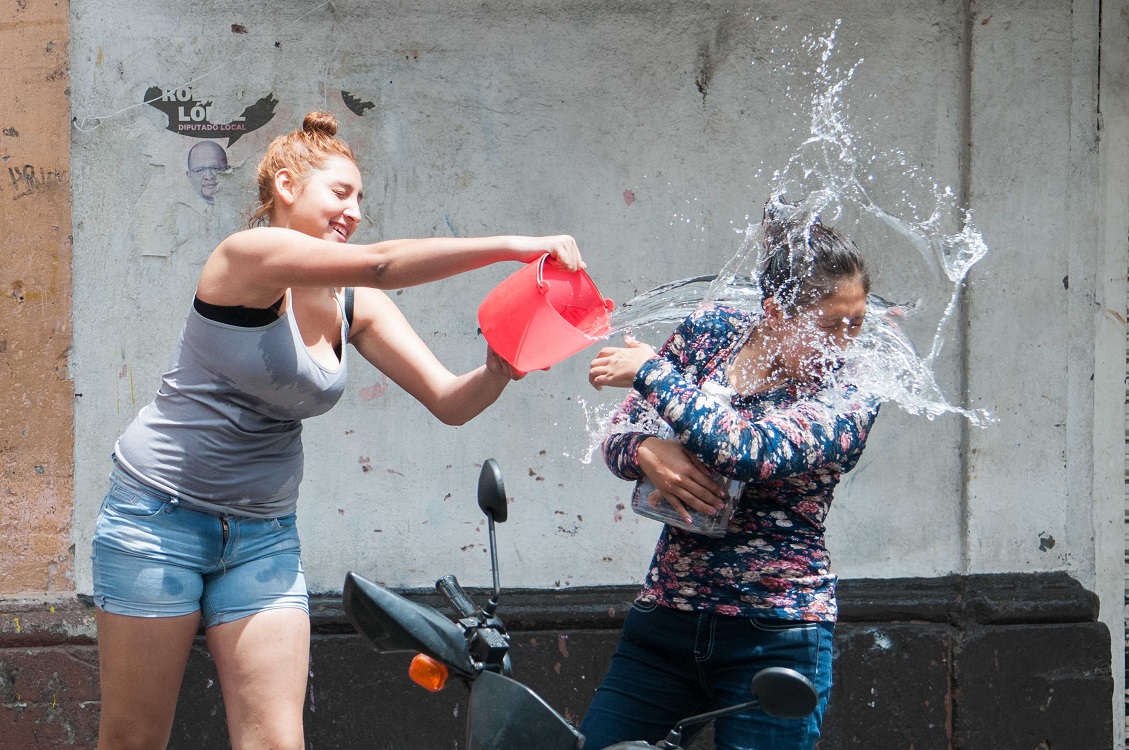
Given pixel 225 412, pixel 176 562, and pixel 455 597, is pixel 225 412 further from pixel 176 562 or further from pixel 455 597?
pixel 455 597

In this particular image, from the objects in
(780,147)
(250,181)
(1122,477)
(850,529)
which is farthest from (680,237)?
(1122,477)

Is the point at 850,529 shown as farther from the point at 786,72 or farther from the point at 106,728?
the point at 106,728

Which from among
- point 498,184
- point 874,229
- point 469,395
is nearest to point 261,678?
point 469,395

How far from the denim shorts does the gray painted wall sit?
4.97ft

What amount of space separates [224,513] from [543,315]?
91 cm

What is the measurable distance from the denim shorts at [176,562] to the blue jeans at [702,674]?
805mm

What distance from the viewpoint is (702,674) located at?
2.35 meters

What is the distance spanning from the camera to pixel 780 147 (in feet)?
13.4

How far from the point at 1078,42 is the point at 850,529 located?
206 cm

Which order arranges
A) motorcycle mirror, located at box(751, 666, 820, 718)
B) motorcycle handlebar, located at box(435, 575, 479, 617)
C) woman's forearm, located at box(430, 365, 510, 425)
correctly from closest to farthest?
motorcycle mirror, located at box(751, 666, 820, 718) → motorcycle handlebar, located at box(435, 575, 479, 617) → woman's forearm, located at box(430, 365, 510, 425)

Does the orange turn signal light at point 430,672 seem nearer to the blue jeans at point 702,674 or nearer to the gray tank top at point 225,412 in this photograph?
the blue jeans at point 702,674

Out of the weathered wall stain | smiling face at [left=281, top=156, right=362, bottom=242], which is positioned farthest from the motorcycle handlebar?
the weathered wall stain

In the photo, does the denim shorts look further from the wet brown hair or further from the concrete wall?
the concrete wall

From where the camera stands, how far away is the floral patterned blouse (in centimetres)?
217
